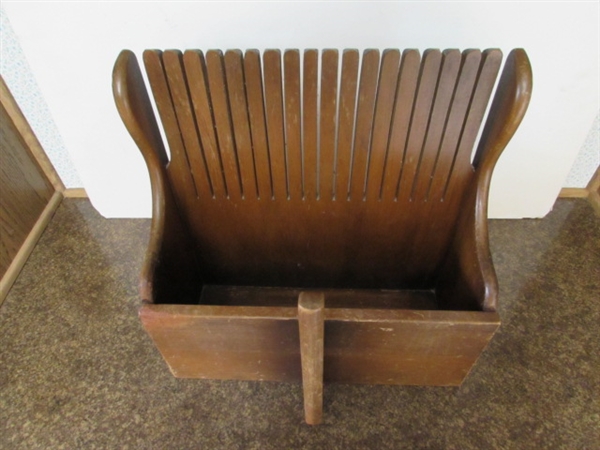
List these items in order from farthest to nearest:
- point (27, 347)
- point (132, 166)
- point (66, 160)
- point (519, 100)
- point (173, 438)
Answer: point (66, 160), point (132, 166), point (27, 347), point (173, 438), point (519, 100)

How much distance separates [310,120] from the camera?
2.65ft

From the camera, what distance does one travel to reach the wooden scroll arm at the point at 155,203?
732 millimetres

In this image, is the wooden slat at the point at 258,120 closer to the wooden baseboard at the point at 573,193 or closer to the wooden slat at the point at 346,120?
the wooden slat at the point at 346,120

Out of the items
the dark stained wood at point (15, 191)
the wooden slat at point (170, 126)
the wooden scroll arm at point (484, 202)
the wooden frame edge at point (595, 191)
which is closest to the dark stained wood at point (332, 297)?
the wooden scroll arm at point (484, 202)

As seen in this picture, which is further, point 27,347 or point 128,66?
point 27,347

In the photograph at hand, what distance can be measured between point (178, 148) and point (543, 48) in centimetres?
83

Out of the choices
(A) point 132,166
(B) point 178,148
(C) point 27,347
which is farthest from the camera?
(A) point 132,166

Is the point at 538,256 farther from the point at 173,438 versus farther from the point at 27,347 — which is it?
the point at 27,347

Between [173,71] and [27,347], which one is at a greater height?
[173,71]

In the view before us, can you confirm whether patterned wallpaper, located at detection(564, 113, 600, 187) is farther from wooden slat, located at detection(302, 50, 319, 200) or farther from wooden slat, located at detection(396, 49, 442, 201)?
wooden slat, located at detection(302, 50, 319, 200)

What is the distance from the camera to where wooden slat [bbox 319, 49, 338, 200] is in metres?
0.74

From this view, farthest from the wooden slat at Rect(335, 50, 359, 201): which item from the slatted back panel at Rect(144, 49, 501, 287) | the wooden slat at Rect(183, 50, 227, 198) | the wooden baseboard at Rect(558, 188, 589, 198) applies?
the wooden baseboard at Rect(558, 188, 589, 198)

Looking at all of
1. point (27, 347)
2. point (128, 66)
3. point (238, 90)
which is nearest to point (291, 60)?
point (238, 90)

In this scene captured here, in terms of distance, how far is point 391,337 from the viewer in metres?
0.75
